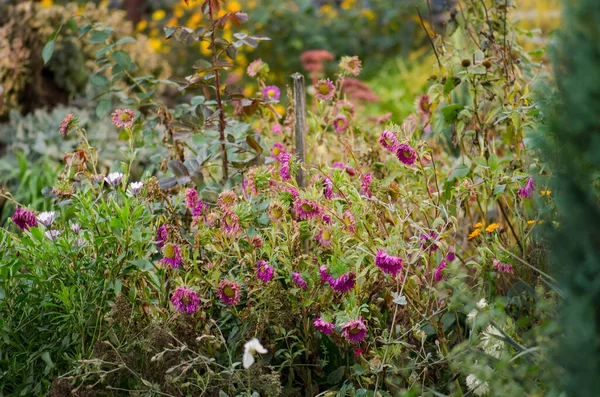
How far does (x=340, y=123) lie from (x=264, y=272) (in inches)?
38.6

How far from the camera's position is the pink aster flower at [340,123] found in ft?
8.96

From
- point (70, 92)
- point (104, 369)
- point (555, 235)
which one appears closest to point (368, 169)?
point (104, 369)

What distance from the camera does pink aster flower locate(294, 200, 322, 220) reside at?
1.89 meters

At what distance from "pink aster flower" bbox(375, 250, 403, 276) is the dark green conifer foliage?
645 mm

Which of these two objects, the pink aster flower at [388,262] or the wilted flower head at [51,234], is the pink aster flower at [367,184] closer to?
the pink aster flower at [388,262]

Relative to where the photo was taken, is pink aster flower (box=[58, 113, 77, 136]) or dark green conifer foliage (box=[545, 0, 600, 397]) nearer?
dark green conifer foliage (box=[545, 0, 600, 397])

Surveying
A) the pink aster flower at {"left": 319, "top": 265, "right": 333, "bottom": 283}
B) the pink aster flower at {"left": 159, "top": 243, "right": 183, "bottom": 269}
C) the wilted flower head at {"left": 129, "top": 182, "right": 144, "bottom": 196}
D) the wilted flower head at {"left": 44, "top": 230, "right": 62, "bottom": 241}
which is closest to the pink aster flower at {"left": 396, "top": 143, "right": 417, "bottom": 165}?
the pink aster flower at {"left": 319, "top": 265, "right": 333, "bottom": 283}

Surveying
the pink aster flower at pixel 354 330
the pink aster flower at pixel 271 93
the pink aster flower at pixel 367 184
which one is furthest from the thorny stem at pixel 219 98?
the pink aster flower at pixel 354 330

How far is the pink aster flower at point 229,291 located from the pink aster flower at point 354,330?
30 cm

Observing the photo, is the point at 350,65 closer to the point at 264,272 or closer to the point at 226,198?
the point at 226,198

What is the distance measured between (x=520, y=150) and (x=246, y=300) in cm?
125

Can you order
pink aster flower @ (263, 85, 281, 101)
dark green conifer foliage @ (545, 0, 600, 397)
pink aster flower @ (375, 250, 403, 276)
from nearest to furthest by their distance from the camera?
dark green conifer foliage @ (545, 0, 600, 397) < pink aster flower @ (375, 250, 403, 276) < pink aster flower @ (263, 85, 281, 101)

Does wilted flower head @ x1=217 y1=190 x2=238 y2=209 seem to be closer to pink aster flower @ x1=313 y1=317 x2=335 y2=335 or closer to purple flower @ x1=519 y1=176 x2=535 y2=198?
pink aster flower @ x1=313 y1=317 x2=335 y2=335

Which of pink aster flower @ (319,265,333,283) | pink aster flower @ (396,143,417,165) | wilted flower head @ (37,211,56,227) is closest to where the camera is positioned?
pink aster flower @ (319,265,333,283)
